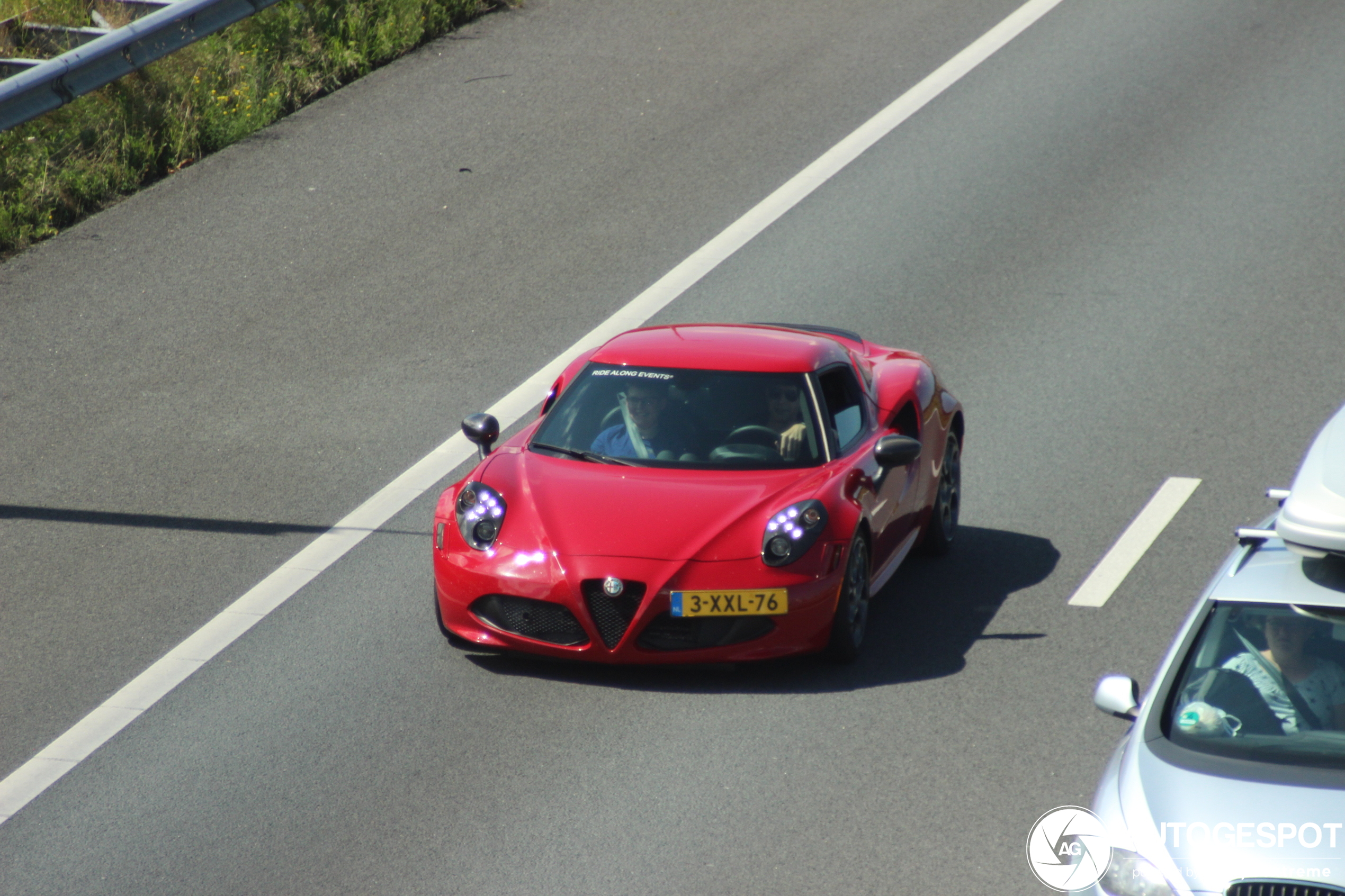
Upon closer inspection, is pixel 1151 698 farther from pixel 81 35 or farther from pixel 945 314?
pixel 81 35

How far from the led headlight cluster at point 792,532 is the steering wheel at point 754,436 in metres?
0.67

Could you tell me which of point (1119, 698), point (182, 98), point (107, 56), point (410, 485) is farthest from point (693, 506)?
point (182, 98)

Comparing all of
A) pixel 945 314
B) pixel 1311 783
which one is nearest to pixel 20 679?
pixel 1311 783

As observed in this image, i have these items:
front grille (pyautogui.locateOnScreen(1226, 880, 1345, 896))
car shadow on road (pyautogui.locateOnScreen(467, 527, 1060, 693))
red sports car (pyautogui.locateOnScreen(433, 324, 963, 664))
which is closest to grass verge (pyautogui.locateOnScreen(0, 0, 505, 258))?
red sports car (pyautogui.locateOnScreen(433, 324, 963, 664))

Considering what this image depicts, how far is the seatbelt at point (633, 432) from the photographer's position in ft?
28.5

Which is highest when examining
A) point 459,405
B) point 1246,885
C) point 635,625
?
point 1246,885

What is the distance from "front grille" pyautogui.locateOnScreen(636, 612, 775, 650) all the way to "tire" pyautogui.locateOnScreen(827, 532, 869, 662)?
404mm

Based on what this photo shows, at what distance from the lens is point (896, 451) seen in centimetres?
861

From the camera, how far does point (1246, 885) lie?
4727 mm

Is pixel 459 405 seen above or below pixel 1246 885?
below

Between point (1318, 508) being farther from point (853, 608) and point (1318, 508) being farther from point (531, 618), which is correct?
point (531, 618)

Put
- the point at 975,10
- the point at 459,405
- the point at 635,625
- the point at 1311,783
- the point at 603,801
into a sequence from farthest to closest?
the point at 975,10, the point at 459,405, the point at 635,625, the point at 603,801, the point at 1311,783

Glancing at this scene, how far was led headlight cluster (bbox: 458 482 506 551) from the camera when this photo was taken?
8164 mm

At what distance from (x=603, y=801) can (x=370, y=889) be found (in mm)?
1077
